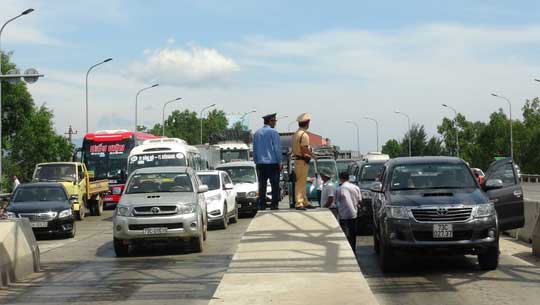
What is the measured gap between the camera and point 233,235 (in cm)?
1977

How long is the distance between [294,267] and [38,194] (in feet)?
48.7

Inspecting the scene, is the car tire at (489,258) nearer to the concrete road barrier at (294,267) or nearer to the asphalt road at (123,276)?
the concrete road barrier at (294,267)

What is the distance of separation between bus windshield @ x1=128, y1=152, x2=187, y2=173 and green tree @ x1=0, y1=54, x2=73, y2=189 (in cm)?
3416

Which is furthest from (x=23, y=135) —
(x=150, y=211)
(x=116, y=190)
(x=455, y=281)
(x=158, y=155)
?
(x=455, y=281)

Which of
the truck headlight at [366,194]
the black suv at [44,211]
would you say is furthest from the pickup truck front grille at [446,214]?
the black suv at [44,211]

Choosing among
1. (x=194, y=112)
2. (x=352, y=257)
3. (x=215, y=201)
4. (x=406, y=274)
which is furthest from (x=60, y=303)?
(x=194, y=112)

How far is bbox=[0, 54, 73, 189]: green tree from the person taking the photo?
2677 inches

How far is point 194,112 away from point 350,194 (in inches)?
5545

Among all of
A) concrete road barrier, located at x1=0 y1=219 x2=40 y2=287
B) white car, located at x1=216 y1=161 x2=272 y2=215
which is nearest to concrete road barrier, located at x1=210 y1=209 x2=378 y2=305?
concrete road barrier, located at x1=0 y1=219 x2=40 y2=287

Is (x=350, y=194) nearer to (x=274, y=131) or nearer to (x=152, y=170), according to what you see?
(x=274, y=131)

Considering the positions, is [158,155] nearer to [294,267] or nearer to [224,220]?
[224,220]

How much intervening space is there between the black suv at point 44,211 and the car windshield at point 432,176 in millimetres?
10715

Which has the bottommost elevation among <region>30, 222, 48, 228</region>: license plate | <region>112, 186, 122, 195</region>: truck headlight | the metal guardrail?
the metal guardrail

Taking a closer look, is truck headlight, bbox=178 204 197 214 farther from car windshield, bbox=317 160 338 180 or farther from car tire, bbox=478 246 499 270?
car windshield, bbox=317 160 338 180
